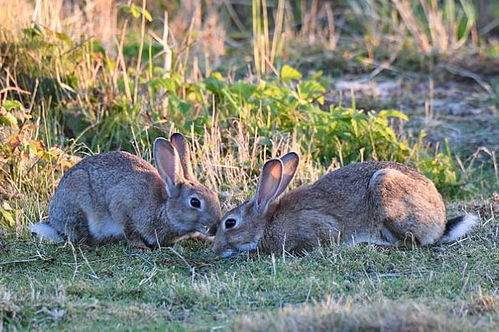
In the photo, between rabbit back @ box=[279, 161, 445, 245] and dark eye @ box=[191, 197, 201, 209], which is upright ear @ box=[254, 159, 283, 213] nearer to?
rabbit back @ box=[279, 161, 445, 245]

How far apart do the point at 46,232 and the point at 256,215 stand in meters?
1.60

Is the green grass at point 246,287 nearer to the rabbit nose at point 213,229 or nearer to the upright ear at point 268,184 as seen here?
the rabbit nose at point 213,229

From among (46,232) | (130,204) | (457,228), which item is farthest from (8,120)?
(457,228)

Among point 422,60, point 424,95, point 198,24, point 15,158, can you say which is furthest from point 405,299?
point 198,24

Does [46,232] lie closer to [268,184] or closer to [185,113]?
[268,184]

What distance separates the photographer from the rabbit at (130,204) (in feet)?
23.4

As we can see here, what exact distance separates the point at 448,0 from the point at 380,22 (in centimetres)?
100

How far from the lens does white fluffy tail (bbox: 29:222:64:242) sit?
23.8 ft

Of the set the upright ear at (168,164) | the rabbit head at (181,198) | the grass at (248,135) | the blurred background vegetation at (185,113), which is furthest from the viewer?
the blurred background vegetation at (185,113)

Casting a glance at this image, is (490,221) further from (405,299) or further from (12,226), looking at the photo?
(12,226)

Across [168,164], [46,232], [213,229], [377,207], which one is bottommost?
[46,232]

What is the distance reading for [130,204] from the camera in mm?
7168

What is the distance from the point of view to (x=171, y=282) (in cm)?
604

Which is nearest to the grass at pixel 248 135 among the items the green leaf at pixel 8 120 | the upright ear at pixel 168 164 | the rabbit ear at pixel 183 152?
the green leaf at pixel 8 120
